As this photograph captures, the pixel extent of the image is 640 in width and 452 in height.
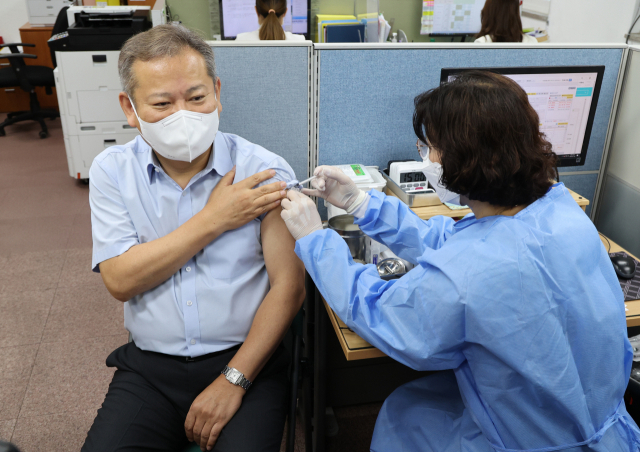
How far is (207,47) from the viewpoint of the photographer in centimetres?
119

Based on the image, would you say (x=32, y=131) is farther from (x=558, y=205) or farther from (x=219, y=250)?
(x=558, y=205)

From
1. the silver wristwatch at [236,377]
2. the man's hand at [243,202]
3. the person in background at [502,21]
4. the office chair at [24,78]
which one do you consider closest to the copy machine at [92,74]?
the office chair at [24,78]

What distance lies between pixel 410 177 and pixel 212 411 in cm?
91

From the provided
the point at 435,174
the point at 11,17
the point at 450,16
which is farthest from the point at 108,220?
the point at 11,17

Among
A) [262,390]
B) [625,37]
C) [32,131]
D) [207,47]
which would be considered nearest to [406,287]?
[262,390]

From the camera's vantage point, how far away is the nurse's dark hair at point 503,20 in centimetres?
302

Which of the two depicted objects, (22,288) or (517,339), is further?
(22,288)

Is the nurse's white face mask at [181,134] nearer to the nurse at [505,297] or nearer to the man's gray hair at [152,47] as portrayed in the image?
the man's gray hair at [152,47]

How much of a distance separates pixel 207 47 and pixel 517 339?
92 cm

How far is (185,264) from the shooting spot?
1.18m

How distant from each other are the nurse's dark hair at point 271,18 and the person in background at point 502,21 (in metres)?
1.20

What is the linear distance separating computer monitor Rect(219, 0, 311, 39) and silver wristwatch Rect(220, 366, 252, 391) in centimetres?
301

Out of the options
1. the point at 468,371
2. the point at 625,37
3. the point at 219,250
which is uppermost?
the point at 625,37

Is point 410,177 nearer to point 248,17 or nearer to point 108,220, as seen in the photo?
point 108,220
